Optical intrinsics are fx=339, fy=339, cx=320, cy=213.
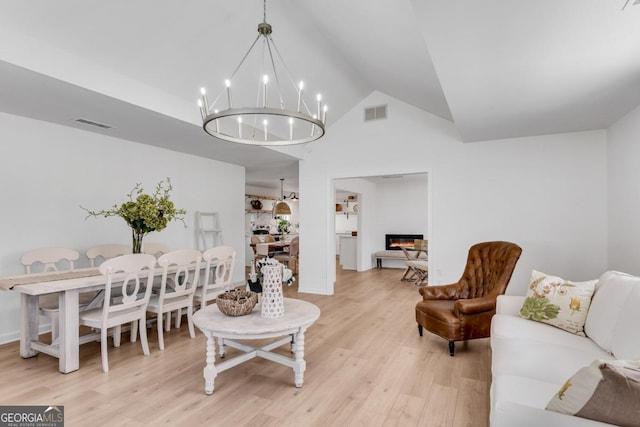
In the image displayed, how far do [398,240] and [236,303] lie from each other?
727 cm

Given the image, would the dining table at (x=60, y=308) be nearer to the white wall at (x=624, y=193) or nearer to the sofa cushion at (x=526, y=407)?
the sofa cushion at (x=526, y=407)

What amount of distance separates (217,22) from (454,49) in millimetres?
2182

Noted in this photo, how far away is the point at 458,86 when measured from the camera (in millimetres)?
2949

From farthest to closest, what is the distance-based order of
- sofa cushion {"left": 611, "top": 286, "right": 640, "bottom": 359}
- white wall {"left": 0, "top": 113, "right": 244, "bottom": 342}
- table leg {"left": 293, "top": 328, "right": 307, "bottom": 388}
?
1. white wall {"left": 0, "top": 113, "right": 244, "bottom": 342}
2. table leg {"left": 293, "top": 328, "right": 307, "bottom": 388}
3. sofa cushion {"left": 611, "top": 286, "right": 640, "bottom": 359}

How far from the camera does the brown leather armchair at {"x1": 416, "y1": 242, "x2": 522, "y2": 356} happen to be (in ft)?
10.4

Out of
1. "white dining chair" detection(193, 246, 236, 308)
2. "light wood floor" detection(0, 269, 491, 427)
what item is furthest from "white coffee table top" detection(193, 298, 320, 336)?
"white dining chair" detection(193, 246, 236, 308)

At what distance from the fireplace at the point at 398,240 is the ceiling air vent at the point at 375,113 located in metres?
4.46

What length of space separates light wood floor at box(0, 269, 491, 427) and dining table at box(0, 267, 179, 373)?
0.13 metres

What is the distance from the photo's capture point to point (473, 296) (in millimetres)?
3740

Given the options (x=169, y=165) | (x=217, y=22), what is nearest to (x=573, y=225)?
(x=217, y=22)

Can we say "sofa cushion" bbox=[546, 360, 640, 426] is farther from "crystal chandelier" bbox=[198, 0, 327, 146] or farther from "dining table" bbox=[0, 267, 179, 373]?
"dining table" bbox=[0, 267, 179, 373]

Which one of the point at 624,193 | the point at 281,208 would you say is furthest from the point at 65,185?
the point at 281,208

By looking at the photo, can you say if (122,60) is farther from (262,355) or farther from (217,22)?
(262,355)

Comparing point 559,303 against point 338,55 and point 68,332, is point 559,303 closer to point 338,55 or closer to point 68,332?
point 338,55
